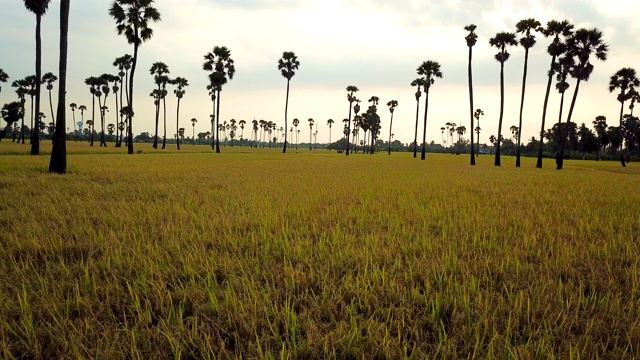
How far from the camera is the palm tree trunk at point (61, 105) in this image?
46.2ft

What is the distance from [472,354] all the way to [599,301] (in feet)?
5.50

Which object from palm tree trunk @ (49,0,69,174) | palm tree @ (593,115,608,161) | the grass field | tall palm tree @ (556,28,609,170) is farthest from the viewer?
palm tree @ (593,115,608,161)

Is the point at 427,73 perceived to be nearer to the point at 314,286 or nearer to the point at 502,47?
the point at 502,47

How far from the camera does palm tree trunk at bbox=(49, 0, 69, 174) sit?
14.1m

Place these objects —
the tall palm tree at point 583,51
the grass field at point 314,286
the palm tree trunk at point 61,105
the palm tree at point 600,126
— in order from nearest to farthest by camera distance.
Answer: the grass field at point 314,286 → the palm tree trunk at point 61,105 → the tall palm tree at point 583,51 → the palm tree at point 600,126

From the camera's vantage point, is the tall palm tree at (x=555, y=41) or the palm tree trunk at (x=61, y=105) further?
Answer: the tall palm tree at (x=555, y=41)

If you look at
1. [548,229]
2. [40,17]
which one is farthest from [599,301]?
[40,17]

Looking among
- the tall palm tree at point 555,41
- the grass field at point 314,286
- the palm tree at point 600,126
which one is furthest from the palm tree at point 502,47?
the palm tree at point 600,126

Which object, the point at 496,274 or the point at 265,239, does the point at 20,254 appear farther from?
the point at 496,274

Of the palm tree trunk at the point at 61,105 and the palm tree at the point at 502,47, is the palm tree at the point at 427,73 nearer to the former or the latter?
the palm tree at the point at 502,47

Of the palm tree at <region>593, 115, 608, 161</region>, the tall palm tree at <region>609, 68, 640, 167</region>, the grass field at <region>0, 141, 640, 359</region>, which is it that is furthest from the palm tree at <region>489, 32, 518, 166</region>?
the palm tree at <region>593, 115, 608, 161</region>

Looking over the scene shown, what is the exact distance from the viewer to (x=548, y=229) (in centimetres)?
604

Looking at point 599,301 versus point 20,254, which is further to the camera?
point 20,254

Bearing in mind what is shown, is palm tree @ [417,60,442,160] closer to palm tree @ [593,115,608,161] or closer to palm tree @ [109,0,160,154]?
palm tree @ [109,0,160,154]
